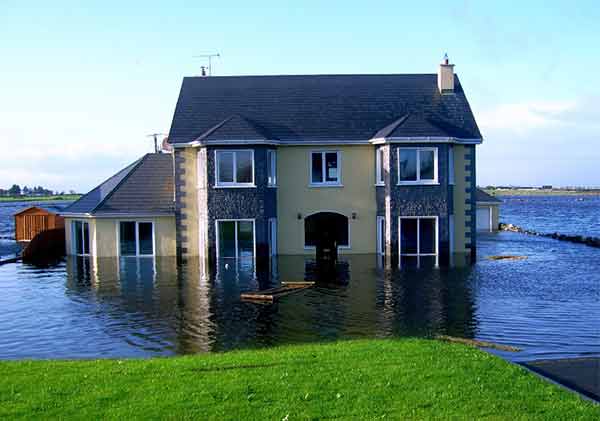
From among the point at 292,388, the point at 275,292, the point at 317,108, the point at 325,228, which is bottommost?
the point at 275,292

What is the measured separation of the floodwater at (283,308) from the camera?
44.6ft

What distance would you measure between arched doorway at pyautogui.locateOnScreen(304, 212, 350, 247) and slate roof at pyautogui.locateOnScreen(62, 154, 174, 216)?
6474mm

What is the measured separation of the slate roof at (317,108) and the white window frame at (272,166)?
0.74 meters

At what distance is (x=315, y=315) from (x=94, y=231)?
56.3 feet

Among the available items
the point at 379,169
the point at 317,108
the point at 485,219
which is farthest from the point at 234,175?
the point at 485,219

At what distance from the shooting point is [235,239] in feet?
93.2

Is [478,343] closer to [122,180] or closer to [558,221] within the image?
[122,180]

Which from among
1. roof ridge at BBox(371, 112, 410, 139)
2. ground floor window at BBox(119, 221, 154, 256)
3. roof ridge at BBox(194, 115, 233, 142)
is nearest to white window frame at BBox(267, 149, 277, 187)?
roof ridge at BBox(194, 115, 233, 142)

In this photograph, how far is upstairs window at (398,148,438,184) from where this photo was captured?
27844 mm

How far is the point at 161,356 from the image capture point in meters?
12.3

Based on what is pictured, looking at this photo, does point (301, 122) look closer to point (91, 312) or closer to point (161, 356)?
point (91, 312)

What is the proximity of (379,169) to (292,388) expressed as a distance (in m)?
21.1

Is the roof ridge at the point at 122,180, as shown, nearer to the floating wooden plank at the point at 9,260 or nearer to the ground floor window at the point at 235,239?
the floating wooden plank at the point at 9,260

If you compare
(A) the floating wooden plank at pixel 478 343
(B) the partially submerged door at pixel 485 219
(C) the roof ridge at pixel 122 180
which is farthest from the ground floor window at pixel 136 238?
(B) the partially submerged door at pixel 485 219
